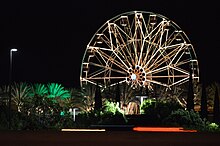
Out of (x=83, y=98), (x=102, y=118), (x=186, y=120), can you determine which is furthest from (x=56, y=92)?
(x=186, y=120)

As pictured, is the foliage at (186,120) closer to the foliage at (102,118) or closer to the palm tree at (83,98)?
the foliage at (102,118)

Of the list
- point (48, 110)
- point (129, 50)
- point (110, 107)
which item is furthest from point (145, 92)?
point (48, 110)

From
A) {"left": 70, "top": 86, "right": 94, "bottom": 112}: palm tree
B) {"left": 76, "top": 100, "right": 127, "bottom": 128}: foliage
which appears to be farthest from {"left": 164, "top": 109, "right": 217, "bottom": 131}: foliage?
{"left": 70, "top": 86, "right": 94, "bottom": 112}: palm tree

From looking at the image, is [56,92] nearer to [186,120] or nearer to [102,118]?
[102,118]

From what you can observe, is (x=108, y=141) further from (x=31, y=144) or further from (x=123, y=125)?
(x=123, y=125)

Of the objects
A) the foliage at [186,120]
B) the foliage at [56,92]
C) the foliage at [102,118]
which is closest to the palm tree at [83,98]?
the foliage at [56,92]

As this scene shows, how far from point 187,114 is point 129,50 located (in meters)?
11.8

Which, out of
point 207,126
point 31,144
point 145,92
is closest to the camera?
point 31,144

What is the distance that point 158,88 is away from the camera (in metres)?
53.4

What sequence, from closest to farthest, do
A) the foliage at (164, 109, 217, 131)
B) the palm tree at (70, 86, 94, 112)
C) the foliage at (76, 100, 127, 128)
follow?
the foliage at (164, 109, 217, 131), the foliage at (76, 100, 127, 128), the palm tree at (70, 86, 94, 112)

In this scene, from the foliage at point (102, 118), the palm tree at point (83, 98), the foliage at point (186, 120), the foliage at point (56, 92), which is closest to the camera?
the foliage at point (186, 120)

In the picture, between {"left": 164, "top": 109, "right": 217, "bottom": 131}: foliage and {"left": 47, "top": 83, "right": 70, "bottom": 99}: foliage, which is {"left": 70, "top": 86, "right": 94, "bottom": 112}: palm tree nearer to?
{"left": 47, "top": 83, "right": 70, "bottom": 99}: foliage

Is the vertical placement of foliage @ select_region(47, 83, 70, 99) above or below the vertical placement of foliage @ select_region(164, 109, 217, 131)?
above

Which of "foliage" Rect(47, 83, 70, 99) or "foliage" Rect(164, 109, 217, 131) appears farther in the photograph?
"foliage" Rect(47, 83, 70, 99)
